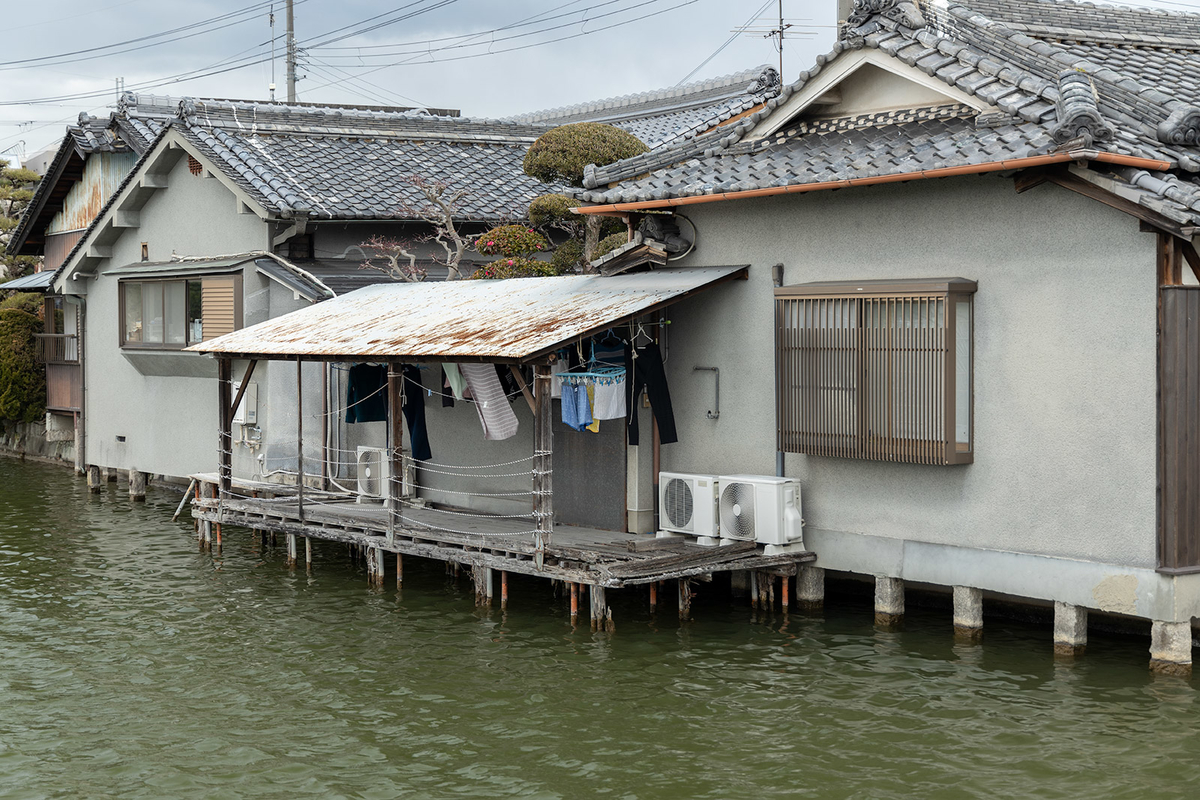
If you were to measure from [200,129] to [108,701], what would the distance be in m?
14.0

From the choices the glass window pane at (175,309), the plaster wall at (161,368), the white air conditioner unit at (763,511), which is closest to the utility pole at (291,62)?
the plaster wall at (161,368)

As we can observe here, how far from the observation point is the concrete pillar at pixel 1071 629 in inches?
523

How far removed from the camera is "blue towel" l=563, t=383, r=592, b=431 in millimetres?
16266

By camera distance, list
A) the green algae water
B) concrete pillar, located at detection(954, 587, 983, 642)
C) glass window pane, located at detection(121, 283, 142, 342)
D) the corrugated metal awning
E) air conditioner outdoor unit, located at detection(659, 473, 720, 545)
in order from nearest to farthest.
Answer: the green algae water < concrete pillar, located at detection(954, 587, 983, 642) < air conditioner outdoor unit, located at detection(659, 473, 720, 545) < glass window pane, located at detection(121, 283, 142, 342) < the corrugated metal awning

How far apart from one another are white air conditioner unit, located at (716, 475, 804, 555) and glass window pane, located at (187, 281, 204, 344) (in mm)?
12646

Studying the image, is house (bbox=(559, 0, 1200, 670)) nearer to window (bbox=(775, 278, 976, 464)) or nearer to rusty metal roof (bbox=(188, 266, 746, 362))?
window (bbox=(775, 278, 976, 464))

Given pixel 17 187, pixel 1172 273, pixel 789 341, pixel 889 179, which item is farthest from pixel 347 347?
pixel 17 187

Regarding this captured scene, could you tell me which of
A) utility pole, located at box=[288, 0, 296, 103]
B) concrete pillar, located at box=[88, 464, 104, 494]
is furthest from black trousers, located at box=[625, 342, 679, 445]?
utility pole, located at box=[288, 0, 296, 103]

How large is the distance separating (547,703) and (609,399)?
4691 mm

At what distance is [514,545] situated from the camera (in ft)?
51.4

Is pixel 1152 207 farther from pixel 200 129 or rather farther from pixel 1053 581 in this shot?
pixel 200 129

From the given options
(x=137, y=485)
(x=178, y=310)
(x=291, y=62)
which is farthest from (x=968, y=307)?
(x=291, y=62)

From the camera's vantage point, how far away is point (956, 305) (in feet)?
45.8

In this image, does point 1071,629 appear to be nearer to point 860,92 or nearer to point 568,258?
point 860,92
